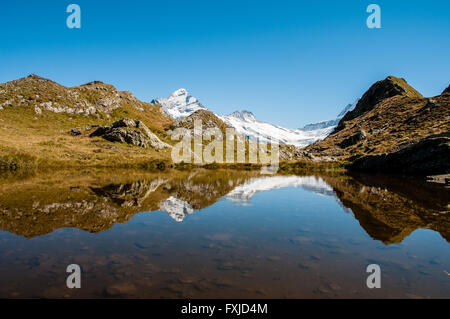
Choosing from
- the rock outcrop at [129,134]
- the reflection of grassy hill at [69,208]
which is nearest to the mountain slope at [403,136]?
the reflection of grassy hill at [69,208]

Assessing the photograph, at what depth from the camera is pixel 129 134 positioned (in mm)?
130250

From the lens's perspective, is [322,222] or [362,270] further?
[322,222]

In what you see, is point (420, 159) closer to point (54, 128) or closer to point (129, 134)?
point (129, 134)

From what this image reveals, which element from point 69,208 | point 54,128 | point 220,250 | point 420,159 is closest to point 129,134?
point 54,128

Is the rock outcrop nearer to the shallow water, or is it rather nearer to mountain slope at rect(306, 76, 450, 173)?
mountain slope at rect(306, 76, 450, 173)

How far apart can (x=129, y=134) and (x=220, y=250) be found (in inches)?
4965

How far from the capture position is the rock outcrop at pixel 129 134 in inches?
5069

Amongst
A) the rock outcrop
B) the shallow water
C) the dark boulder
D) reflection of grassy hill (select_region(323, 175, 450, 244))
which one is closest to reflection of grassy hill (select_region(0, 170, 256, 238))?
the shallow water

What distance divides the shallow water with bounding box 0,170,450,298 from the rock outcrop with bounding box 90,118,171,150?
10478cm

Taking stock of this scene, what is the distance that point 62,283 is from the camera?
10711mm

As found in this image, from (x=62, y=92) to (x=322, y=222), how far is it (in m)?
207

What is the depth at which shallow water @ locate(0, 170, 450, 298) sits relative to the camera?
10.5 meters
